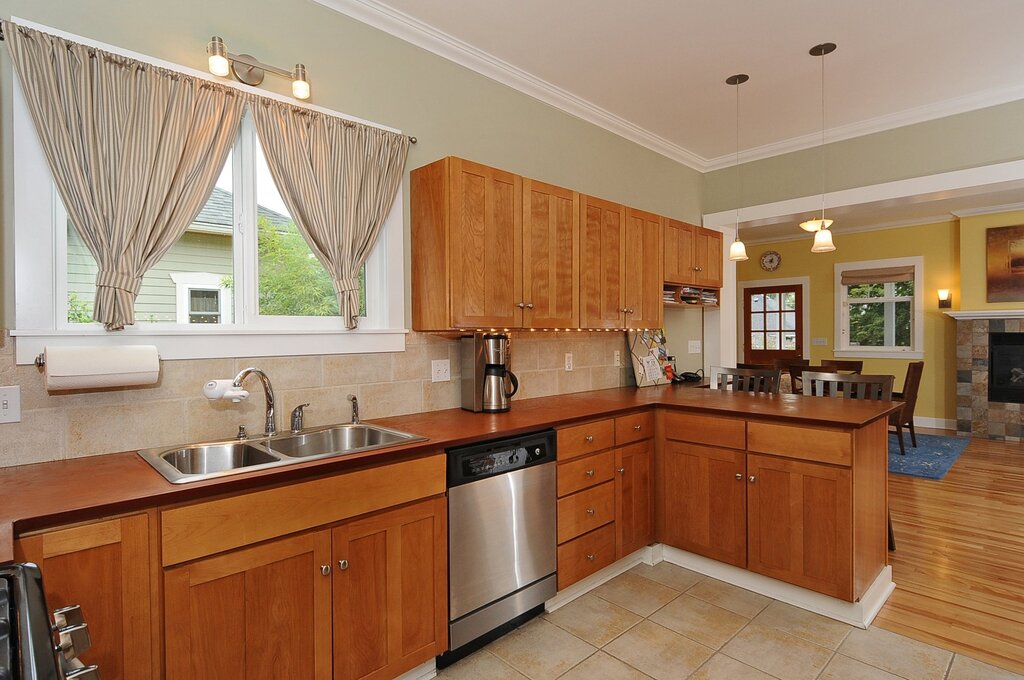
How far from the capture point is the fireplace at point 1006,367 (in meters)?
6.33

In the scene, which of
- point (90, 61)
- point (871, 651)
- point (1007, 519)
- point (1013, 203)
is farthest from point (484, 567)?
point (1013, 203)

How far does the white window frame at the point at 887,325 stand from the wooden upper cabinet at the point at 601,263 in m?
5.84

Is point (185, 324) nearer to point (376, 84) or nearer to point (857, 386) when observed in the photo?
point (376, 84)

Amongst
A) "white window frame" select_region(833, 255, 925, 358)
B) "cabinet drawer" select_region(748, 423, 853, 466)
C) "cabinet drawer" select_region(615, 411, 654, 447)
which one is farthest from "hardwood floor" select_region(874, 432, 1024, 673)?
"white window frame" select_region(833, 255, 925, 358)

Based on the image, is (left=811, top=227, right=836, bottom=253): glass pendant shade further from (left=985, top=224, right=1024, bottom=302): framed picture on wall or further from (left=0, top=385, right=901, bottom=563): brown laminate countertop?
(left=985, top=224, right=1024, bottom=302): framed picture on wall

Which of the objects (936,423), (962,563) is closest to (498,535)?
(962,563)

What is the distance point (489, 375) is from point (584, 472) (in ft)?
2.26

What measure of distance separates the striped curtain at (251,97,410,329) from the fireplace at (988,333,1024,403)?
7372mm

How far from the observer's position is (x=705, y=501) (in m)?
3.02

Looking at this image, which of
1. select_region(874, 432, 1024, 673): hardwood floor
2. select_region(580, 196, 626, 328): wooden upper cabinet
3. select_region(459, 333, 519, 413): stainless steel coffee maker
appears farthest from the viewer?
select_region(580, 196, 626, 328): wooden upper cabinet

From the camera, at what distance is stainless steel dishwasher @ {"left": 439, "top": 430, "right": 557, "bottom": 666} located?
7.20 ft

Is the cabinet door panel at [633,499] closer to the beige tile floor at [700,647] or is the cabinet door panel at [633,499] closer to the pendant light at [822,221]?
the beige tile floor at [700,647]

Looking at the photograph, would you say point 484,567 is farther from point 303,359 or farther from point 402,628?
point 303,359

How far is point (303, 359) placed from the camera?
7.84 ft
